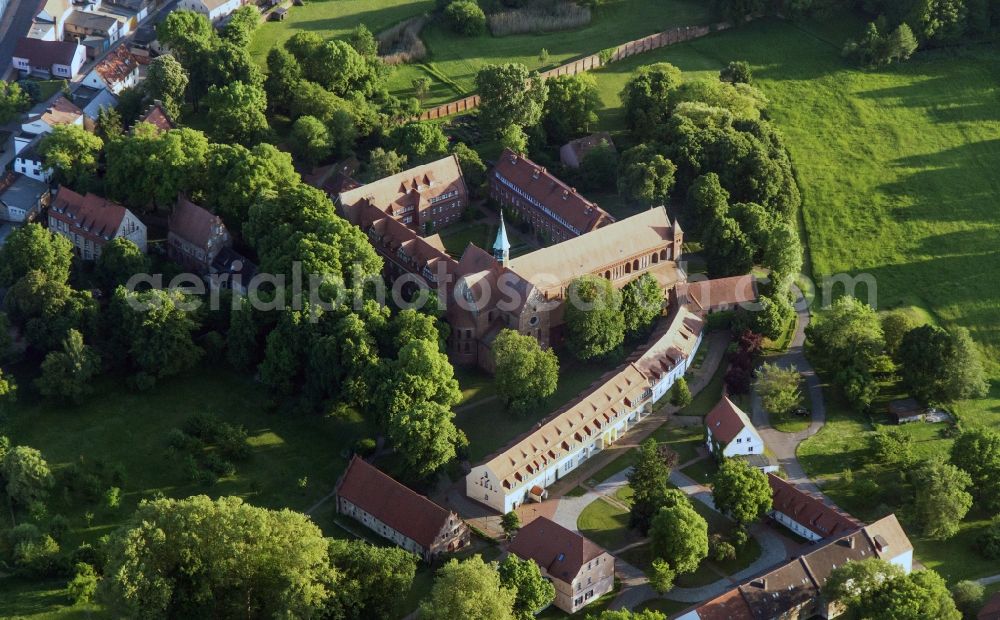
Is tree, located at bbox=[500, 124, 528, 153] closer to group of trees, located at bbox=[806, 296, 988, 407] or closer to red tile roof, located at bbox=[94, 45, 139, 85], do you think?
group of trees, located at bbox=[806, 296, 988, 407]

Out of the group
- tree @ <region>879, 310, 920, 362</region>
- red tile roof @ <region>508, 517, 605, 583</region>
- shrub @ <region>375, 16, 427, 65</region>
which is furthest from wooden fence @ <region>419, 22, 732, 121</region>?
red tile roof @ <region>508, 517, 605, 583</region>

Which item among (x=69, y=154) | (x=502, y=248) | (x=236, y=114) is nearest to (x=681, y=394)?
(x=502, y=248)

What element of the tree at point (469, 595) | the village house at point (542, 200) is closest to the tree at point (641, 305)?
the village house at point (542, 200)

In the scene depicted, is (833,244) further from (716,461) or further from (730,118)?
(716,461)

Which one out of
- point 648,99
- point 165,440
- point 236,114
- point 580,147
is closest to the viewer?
point 165,440

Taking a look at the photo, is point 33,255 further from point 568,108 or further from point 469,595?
point 568,108

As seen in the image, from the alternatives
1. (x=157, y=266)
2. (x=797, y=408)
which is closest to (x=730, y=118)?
(x=797, y=408)
